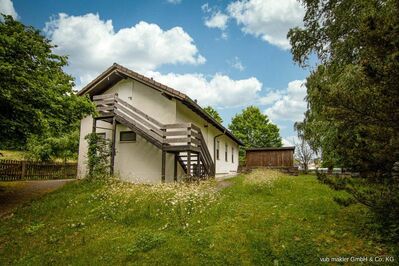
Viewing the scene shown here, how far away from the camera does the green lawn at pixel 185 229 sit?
5219mm

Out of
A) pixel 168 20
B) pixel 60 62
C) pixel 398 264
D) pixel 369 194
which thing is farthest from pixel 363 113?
pixel 168 20

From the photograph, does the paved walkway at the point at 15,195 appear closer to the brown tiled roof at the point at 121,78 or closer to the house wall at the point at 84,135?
the house wall at the point at 84,135

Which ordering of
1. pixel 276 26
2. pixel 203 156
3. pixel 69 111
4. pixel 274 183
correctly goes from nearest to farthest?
1. pixel 69 111
2. pixel 274 183
3. pixel 276 26
4. pixel 203 156

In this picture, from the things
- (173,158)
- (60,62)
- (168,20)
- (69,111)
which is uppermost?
(168,20)

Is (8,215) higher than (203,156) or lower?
lower

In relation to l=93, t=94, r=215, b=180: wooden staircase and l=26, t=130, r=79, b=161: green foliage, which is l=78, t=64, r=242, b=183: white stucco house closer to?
l=93, t=94, r=215, b=180: wooden staircase

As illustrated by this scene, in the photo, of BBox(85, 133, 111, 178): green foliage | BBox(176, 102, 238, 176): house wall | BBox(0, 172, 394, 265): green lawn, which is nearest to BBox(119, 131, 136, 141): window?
BBox(85, 133, 111, 178): green foliage

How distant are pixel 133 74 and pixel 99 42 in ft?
12.6

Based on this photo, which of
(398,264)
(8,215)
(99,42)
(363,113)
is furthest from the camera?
(99,42)

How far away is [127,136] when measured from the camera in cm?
1462

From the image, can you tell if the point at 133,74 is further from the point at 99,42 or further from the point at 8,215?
the point at 8,215

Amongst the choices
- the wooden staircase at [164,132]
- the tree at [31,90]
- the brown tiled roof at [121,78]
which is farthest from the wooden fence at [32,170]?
the wooden staircase at [164,132]

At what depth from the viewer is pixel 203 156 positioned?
1423 centimetres

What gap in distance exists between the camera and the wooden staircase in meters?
12.3
